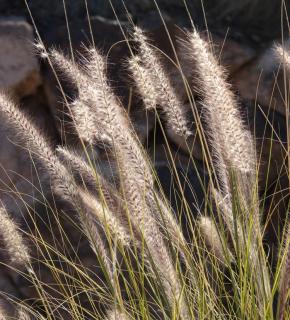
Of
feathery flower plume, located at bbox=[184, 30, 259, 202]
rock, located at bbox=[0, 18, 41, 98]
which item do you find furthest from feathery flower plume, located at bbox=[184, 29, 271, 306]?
rock, located at bbox=[0, 18, 41, 98]

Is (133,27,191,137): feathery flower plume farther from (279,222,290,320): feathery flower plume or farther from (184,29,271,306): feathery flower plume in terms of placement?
(279,222,290,320): feathery flower plume

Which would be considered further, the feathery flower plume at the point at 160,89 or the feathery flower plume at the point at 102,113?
the feathery flower plume at the point at 160,89

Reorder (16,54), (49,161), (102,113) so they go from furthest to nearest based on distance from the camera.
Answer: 1. (16,54)
2. (49,161)
3. (102,113)

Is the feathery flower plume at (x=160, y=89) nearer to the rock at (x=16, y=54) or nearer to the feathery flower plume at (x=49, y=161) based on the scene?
the feathery flower plume at (x=49, y=161)

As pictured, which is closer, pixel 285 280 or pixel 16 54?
pixel 285 280

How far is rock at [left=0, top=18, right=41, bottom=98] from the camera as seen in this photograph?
2.60 m

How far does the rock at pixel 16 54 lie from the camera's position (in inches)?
102

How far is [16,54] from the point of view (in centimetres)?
261

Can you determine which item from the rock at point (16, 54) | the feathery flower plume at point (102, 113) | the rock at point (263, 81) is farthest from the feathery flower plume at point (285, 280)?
the rock at point (16, 54)

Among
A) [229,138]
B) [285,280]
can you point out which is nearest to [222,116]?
[229,138]

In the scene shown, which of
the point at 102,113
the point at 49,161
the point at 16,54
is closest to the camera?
the point at 102,113

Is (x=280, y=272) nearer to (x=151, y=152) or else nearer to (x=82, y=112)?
(x=82, y=112)

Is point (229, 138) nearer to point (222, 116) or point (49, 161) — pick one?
point (222, 116)

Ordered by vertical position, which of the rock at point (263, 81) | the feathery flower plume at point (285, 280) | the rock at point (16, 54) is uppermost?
the rock at point (16, 54)
